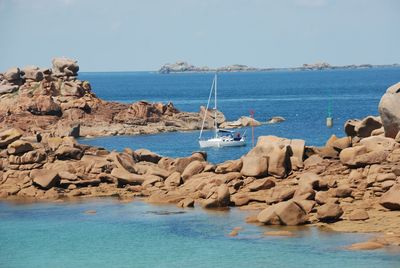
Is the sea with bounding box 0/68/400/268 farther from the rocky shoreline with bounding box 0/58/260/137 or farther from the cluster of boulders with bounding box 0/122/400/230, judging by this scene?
the rocky shoreline with bounding box 0/58/260/137

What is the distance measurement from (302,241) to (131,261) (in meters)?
7.44

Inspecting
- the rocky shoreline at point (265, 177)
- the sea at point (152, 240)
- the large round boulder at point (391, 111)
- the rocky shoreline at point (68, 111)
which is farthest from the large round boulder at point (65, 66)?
the large round boulder at point (391, 111)

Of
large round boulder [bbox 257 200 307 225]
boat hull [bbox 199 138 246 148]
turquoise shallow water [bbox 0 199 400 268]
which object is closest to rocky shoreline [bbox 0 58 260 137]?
boat hull [bbox 199 138 246 148]

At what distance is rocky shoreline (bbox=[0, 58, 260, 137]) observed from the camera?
105062 mm

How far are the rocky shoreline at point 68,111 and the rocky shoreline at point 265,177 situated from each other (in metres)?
41.7

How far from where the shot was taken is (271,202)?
45.4 m

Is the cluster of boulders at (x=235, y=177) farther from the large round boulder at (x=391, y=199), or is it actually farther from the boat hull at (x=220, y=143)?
the boat hull at (x=220, y=143)

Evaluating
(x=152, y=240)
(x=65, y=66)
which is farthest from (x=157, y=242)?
(x=65, y=66)

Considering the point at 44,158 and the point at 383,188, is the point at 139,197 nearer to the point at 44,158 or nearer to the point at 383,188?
the point at 44,158

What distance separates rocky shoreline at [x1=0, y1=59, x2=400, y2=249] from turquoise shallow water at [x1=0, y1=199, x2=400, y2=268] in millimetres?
1343

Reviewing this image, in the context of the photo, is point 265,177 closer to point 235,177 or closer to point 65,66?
point 235,177

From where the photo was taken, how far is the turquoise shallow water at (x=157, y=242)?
36469 mm

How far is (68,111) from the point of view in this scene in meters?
109

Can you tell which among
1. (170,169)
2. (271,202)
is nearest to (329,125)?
(170,169)
